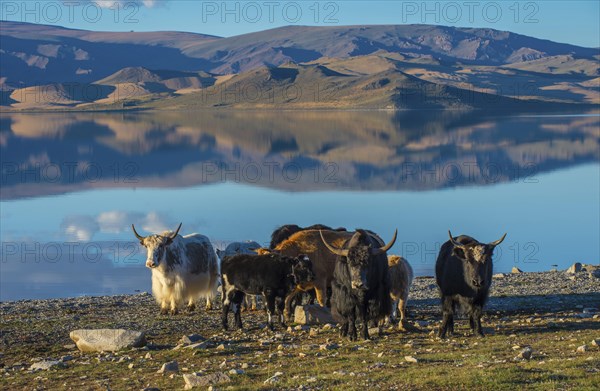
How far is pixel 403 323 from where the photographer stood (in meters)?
11.4

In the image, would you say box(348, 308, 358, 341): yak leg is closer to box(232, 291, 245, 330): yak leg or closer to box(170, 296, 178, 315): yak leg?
box(232, 291, 245, 330): yak leg

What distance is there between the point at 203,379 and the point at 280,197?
92.7ft

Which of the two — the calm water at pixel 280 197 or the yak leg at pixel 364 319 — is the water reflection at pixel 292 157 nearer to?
the calm water at pixel 280 197

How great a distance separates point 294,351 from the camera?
32.5 ft

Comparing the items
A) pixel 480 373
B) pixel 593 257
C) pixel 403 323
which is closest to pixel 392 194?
pixel 593 257

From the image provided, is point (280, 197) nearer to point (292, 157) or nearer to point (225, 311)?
point (292, 157)

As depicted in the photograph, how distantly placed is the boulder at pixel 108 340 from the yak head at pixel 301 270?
2.37 m

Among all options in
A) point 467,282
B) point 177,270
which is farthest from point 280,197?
point 467,282

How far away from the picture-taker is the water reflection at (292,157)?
4469cm

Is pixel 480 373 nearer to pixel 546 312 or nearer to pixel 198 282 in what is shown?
pixel 546 312

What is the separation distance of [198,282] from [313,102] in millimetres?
166789

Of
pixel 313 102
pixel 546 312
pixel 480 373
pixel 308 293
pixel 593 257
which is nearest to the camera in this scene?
pixel 480 373

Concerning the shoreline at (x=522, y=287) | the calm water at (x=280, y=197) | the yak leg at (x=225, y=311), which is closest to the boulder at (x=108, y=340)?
the yak leg at (x=225, y=311)

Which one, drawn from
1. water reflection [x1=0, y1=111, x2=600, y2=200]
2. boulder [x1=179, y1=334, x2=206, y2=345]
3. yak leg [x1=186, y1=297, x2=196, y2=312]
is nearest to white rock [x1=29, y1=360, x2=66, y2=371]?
boulder [x1=179, y1=334, x2=206, y2=345]
